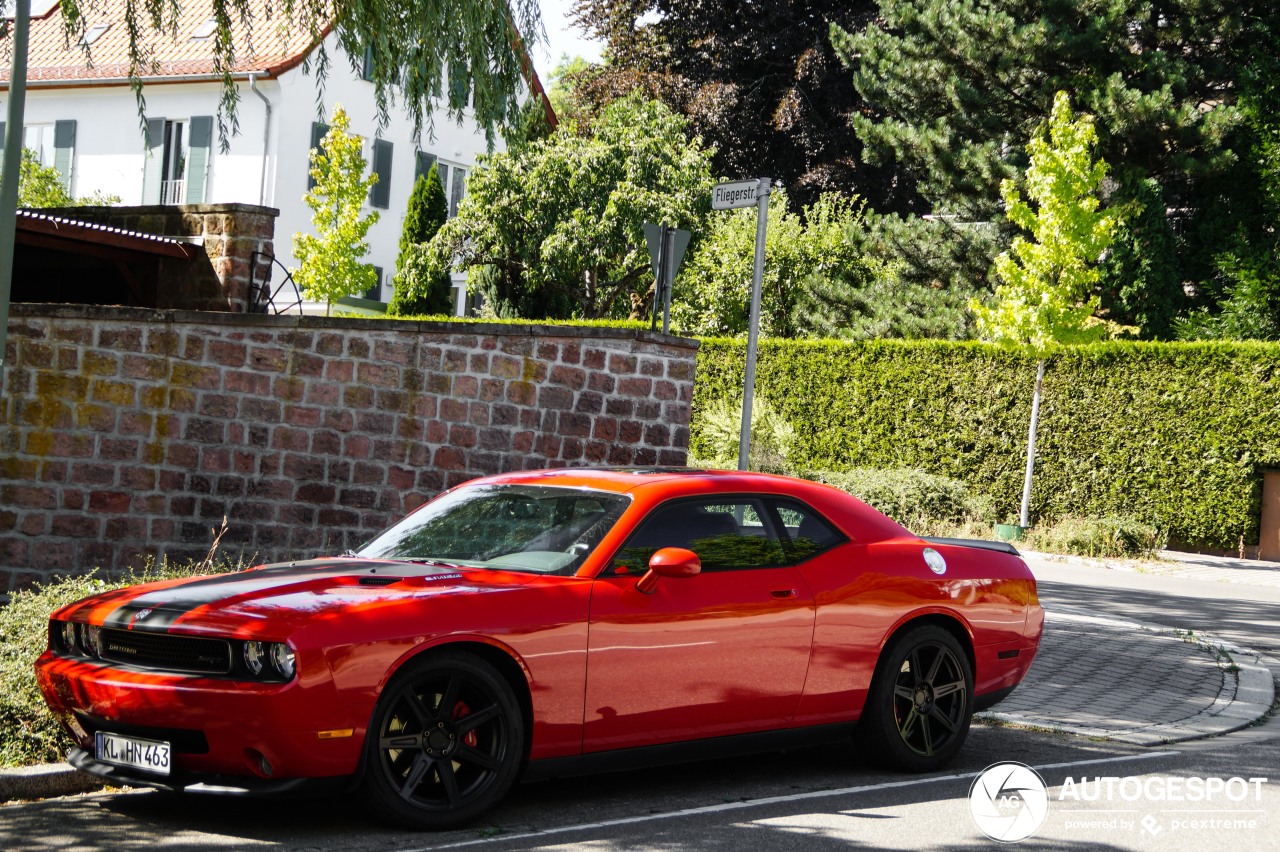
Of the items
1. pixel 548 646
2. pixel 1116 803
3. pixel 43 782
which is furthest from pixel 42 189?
pixel 1116 803

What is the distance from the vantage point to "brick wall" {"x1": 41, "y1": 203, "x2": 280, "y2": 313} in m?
15.0

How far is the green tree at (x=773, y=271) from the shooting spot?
3403 cm

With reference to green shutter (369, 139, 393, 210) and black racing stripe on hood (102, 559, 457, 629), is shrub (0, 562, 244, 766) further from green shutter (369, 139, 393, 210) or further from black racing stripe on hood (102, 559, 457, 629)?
green shutter (369, 139, 393, 210)

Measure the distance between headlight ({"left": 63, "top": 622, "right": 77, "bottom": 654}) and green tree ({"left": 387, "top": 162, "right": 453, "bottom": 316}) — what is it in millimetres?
27840

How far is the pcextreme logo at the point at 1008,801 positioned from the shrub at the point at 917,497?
14.6 metres

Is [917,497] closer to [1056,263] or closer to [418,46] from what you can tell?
[1056,263]

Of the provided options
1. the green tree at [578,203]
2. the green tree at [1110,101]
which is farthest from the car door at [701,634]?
the green tree at [578,203]

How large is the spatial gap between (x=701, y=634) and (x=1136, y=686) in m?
5.12

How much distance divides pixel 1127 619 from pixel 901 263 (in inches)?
773

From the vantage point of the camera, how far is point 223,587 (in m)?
5.88

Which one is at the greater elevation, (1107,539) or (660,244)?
(660,244)

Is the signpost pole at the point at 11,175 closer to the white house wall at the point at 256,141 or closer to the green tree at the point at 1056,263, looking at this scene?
the green tree at the point at 1056,263

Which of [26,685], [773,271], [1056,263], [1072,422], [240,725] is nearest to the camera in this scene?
[240,725]

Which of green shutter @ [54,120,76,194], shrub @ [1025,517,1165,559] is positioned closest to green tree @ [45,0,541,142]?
shrub @ [1025,517,1165,559]
